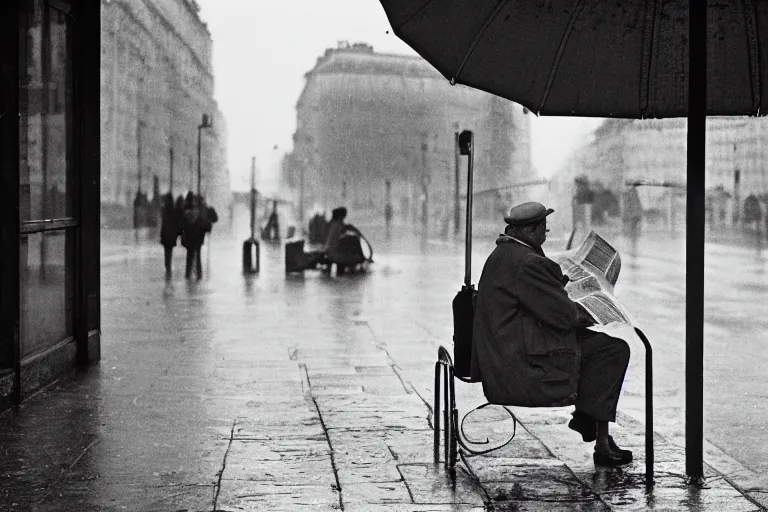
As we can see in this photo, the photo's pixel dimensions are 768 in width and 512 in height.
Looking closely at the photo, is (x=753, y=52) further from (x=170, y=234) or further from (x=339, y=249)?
(x=170, y=234)

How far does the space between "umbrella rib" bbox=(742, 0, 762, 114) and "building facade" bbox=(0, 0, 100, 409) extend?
4416 millimetres

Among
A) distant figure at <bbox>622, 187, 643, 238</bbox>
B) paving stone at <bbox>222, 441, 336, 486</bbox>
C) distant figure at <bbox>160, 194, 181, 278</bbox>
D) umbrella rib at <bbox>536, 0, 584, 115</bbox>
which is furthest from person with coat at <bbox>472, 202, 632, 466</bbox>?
distant figure at <bbox>622, 187, 643, 238</bbox>

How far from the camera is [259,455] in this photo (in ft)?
20.7

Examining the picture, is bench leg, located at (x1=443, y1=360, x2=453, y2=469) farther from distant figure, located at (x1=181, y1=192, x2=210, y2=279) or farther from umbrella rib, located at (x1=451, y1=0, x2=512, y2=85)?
distant figure, located at (x1=181, y1=192, x2=210, y2=279)

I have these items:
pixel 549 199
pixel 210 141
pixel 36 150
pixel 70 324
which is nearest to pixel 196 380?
pixel 70 324

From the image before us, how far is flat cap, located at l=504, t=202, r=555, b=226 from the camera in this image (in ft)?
19.0

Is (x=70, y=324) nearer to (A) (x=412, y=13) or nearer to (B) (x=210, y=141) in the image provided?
(A) (x=412, y=13)

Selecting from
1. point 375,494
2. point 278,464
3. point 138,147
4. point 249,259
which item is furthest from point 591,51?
point 138,147

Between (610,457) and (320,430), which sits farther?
(320,430)

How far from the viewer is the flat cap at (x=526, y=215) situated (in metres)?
5.80

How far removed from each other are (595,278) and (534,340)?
0.59 m

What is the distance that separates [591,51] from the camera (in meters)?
6.30

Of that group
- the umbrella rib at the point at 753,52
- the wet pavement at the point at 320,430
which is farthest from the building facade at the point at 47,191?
the umbrella rib at the point at 753,52

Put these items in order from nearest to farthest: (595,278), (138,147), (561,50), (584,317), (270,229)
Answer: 1. (584,317)
2. (595,278)
3. (561,50)
4. (270,229)
5. (138,147)
